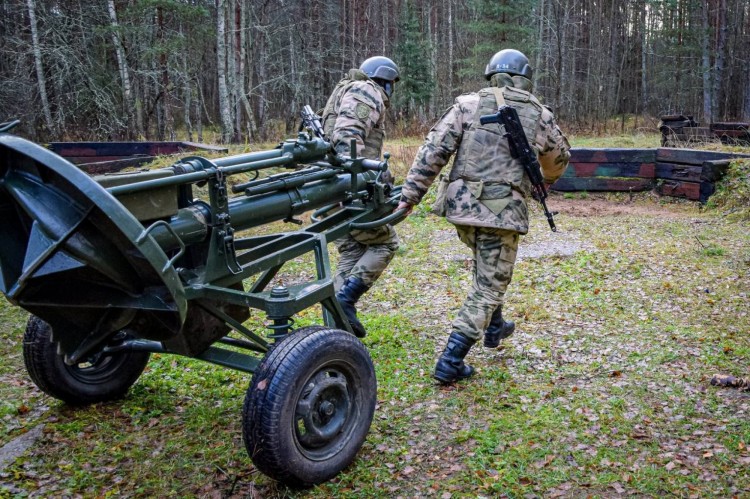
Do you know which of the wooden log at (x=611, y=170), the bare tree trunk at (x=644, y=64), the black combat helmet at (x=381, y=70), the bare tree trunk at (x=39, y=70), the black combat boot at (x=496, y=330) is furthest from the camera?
the bare tree trunk at (x=644, y=64)

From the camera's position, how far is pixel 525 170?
15.8 feet

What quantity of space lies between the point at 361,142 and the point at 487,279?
168 centimetres

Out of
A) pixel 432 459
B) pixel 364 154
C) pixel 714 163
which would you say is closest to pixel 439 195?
pixel 364 154

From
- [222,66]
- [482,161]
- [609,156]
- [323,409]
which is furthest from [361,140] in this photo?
[222,66]

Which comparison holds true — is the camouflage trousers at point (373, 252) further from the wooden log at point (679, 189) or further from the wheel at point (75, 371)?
the wooden log at point (679, 189)

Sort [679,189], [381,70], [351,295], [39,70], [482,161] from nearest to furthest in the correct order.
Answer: [482,161] < [351,295] < [381,70] < [679,189] < [39,70]

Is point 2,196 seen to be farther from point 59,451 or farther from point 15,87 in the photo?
point 15,87

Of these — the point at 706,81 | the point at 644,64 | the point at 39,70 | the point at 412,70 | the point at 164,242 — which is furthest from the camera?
the point at 644,64

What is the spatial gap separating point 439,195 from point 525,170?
671 millimetres

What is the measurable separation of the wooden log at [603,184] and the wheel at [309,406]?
9473mm

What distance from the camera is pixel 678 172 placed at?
1155cm

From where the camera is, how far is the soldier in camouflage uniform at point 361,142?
18.0 ft

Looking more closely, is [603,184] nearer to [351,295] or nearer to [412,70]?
[351,295]

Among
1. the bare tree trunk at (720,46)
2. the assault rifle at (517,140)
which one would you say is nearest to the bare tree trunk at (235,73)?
the assault rifle at (517,140)
